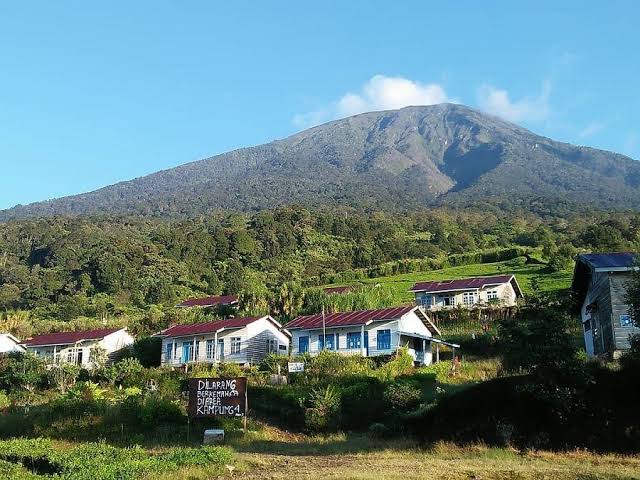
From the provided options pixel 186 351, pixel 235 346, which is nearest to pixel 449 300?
pixel 235 346

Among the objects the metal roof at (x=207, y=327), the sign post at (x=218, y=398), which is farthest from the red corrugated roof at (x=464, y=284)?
the sign post at (x=218, y=398)

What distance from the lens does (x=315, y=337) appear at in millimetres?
40094

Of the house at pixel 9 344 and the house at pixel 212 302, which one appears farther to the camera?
the house at pixel 212 302

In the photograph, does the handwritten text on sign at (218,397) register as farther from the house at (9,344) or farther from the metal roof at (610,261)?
the house at (9,344)

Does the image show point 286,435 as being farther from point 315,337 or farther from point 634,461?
point 315,337

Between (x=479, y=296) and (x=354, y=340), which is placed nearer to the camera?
(x=354, y=340)

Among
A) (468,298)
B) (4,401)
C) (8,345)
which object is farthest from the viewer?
(468,298)

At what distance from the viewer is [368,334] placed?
3878 cm

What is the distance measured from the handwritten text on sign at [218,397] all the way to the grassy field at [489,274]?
108 ft

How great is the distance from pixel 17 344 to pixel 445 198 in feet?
497

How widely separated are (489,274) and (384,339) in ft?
105

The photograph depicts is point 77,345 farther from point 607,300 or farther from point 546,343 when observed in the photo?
point 546,343

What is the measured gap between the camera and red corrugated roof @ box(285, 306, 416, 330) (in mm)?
38219

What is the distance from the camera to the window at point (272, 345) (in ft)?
140
